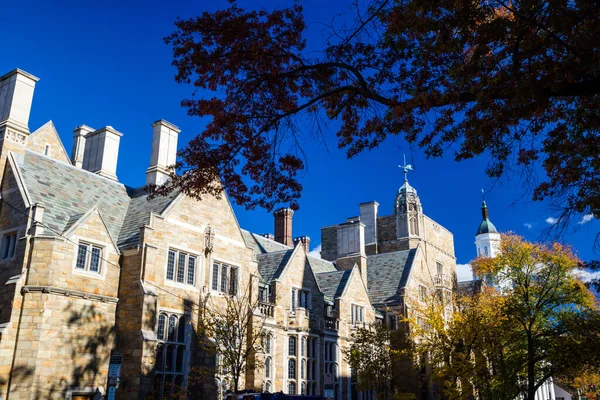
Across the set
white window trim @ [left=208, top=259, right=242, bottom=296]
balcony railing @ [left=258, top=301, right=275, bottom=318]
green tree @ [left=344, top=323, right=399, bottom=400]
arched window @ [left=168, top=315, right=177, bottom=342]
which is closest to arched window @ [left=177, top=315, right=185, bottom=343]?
arched window @ [left=168, top=315, right=177, bottom=342]

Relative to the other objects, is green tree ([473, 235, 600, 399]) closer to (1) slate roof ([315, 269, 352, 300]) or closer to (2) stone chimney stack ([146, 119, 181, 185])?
(1) slate roof ([315, 269, 352, 300])

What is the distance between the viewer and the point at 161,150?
2939 cm

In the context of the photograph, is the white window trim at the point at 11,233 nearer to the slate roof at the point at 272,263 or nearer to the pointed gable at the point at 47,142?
the pointed gable at the point at 47,142

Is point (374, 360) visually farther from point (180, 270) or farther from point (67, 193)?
point (67, 193)

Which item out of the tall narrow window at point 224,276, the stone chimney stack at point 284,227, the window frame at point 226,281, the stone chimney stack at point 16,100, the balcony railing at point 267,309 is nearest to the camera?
the stone chimney stack at point 16,100

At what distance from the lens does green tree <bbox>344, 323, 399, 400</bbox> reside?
30438mm

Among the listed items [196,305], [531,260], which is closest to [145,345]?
[196,305]

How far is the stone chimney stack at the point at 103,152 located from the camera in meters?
30.1

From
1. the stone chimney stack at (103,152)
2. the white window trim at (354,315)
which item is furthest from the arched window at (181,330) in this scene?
the white window trim at (354,315)

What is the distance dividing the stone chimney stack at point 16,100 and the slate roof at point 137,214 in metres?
5.78

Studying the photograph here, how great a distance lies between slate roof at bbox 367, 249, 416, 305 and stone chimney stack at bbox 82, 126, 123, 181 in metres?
20.4

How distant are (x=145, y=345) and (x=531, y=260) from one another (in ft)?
95.1

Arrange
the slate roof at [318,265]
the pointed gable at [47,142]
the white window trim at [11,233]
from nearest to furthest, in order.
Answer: the white window trim at [11,233] < the pointed gable at [47,142] < the slate roof at [318,265]

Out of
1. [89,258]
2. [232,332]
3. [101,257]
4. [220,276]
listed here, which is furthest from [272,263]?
[89,258]
